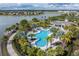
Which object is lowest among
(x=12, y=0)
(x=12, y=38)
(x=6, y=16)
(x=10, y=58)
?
(x=10, y=58)

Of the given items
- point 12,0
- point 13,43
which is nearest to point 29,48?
point 13,43

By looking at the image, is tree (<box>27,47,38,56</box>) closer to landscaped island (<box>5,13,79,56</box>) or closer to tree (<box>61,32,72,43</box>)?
landscaped island (<box>5,13,79,56</box>)

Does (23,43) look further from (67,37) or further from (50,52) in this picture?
(67,37)

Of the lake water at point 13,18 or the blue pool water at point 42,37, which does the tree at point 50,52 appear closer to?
the blue pool water at point 42,37

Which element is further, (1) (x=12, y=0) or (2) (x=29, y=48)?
(1) (x=12, y=0)

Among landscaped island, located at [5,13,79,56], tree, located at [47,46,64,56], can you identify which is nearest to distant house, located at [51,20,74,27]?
landscaped island, located at [5,13,79,56]

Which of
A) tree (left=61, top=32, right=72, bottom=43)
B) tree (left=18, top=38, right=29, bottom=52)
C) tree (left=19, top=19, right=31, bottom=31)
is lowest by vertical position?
tree (left=18, top=38, right=29, bottom=52)

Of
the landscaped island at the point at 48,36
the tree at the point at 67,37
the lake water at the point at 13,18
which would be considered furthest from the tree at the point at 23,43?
the tree at the point at 67,37

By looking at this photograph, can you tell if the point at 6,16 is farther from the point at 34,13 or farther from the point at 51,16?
the point at 51,16
